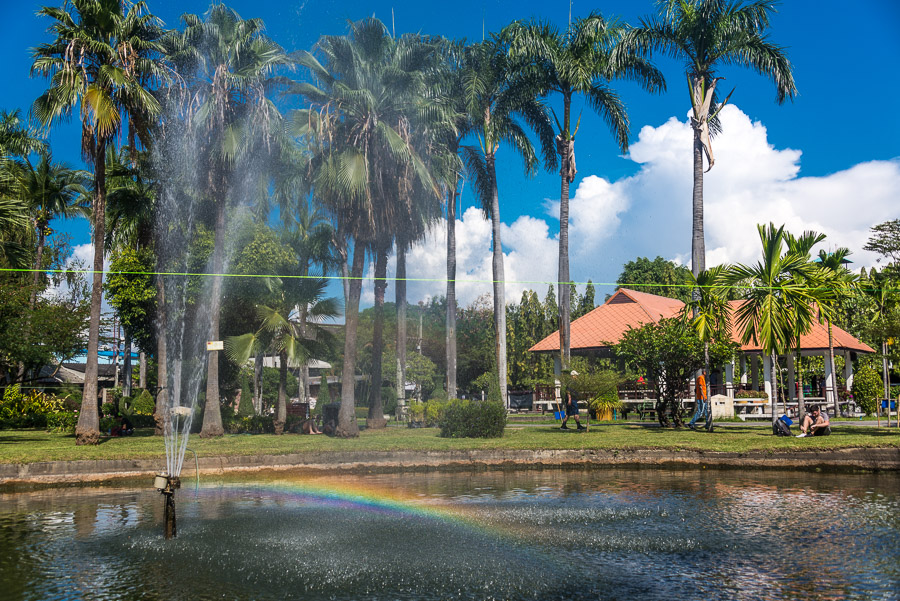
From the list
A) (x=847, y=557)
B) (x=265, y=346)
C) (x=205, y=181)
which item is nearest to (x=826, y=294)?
(x=847, y=557)

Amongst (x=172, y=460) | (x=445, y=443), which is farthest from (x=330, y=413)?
(x=172, y=460)

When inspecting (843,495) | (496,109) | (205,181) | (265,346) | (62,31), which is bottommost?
(843,495)

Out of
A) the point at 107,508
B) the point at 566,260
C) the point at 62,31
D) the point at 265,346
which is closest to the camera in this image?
the point at 107,508

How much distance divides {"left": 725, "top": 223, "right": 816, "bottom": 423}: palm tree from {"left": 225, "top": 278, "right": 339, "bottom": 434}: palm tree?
Result: 14.5 m

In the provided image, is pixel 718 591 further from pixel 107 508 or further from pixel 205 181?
pixel 205 181

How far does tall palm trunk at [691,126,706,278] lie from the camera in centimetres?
2678

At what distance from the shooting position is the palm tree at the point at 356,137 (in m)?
22.6

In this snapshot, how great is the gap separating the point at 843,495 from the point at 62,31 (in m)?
22.2

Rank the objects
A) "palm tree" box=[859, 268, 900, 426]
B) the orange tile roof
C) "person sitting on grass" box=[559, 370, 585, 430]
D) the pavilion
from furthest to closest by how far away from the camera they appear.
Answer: the orange tile roof < the pavilion < "person sitting on grass" box=[559, 370, 585, 430] < "palm tree" box=[859, 268, 900, 426]

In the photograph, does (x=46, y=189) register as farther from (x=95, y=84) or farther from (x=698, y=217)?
(x=698, y=217)

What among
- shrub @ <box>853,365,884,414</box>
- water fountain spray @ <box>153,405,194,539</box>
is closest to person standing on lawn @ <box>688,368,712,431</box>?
shrub @ <box>853,365,884,414</box>

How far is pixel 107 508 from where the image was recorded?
11.9m

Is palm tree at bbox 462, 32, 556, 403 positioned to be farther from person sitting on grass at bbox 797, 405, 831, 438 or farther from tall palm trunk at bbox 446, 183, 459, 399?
person sitting on grass at bbox 797, 405, 831, 438

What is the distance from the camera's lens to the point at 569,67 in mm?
30000
